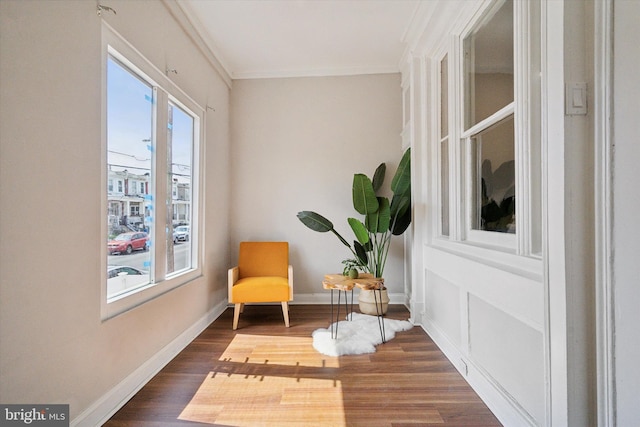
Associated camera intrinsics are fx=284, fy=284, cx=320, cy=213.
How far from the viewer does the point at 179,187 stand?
253 centimetres

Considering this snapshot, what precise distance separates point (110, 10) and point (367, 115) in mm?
2654

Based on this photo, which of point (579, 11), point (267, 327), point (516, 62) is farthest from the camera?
point (267, 327)

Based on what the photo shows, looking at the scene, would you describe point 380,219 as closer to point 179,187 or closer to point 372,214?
point 372,214

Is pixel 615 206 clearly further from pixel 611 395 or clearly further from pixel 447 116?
→ pixel 447 116

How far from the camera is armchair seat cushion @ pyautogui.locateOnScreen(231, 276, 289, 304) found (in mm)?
2738

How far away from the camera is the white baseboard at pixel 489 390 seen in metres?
1.39

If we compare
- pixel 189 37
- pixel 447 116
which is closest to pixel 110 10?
pixel 189 37

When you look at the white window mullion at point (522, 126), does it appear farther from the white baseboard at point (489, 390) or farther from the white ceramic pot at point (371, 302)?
the white ceramic pot at point (371, 302)

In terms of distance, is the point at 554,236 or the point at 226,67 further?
the point at 226,67

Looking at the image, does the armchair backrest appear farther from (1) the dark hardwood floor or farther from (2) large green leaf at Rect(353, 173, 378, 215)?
(2) large green leaf at Rect(353, 173, 378, 215)

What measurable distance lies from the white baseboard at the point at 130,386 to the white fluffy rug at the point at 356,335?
1.10 metres

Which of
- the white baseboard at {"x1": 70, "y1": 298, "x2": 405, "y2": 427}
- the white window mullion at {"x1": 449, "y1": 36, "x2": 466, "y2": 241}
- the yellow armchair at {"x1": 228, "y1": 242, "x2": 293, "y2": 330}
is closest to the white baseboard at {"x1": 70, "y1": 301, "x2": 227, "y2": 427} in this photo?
the white baseboard at {"x1": 70, "y1": 298, "x2": 405, "y2": 427}

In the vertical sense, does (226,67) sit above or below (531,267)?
above

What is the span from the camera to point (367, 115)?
140 inches
